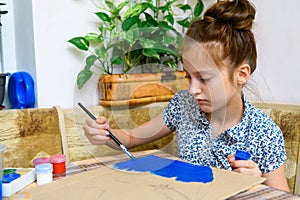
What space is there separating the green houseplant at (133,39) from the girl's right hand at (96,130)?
101 mm

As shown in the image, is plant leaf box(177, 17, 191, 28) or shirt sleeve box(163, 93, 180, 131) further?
plant leaf box(177, 17, 191, 28)

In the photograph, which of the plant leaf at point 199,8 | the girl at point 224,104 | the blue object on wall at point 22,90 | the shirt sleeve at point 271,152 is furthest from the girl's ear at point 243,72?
the blue object on wall at point 22,90

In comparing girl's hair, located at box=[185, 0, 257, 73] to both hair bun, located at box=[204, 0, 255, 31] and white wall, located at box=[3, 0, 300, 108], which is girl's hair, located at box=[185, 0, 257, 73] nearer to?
hair bun, located at box=[204, 0, 255, 31]

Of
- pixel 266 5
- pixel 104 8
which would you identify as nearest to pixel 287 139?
pixel 266 5

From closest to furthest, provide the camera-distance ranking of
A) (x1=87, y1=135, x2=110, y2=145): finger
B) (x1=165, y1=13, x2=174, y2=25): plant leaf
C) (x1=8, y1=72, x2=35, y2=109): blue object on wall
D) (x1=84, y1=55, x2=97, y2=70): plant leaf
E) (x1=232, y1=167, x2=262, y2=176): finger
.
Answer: (x1=232, y1=167, x2=262, y2=176): finger < (x1=87, y1=135, x2=110, y2=145): finger < (x1=84, y1=55, x2=97, y2=70): plant leaf < (x1=8, y1=72, x2=35, y2=109): blue object on wall < (x1=165, y1=13, x2=174, y2=25): plant leaf

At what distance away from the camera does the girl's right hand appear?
0.69 m

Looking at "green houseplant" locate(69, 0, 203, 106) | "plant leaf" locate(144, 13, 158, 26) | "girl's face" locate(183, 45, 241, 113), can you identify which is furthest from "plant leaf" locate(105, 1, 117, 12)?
"girl's face" locate(183, 45, 241, 113)

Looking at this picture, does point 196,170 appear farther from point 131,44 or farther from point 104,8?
point 104,8

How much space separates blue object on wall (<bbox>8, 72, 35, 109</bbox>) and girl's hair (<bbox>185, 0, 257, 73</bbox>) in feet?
1.71

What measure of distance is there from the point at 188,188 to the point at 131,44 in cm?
35

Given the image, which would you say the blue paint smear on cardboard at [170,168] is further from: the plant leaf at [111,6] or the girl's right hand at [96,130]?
the plant leaf at [111,6]

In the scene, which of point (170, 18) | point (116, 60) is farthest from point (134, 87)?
point (170, 18)

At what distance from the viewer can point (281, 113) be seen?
91 centimetres

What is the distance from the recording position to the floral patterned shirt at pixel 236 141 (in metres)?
0.71
